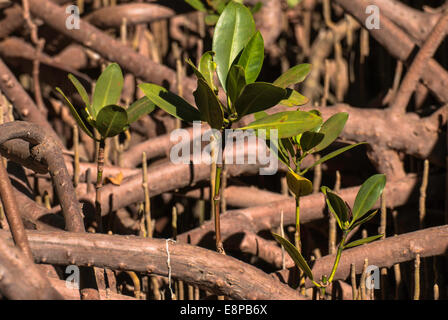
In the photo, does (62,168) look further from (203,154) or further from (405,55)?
(405,55)

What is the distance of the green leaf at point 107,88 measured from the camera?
0.82 m

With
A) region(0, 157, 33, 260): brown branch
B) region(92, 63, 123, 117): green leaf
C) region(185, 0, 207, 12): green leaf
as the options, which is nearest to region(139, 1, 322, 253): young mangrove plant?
region(92, 63, 123, 117): green leaf

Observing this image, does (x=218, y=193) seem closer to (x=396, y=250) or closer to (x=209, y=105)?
(x=209, y=105)

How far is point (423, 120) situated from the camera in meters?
1.21

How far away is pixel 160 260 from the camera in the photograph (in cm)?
71

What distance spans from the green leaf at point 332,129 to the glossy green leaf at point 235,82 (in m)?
0.15

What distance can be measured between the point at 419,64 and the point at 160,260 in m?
0.79

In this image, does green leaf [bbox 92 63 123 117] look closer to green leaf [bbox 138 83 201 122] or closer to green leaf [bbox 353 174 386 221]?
green leaf [bbox 138 83 201 122]

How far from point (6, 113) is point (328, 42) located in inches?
36.3

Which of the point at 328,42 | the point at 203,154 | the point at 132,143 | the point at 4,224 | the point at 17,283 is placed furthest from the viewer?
the point at 328,42

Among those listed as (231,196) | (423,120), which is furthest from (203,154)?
(423,120)

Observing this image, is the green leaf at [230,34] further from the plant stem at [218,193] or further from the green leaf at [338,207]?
the green leaf at [338,207]

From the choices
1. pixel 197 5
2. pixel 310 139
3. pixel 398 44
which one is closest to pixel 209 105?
pixel 310 139

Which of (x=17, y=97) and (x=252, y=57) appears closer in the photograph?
(x=252, y=57)
